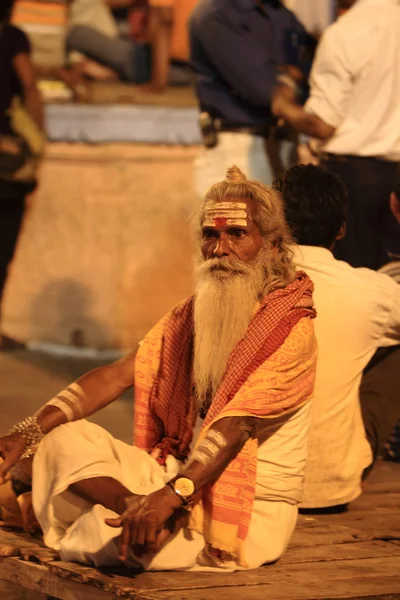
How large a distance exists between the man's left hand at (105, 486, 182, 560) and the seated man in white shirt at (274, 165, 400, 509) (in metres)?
1.14

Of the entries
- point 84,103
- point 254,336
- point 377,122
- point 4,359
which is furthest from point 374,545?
point 84,103

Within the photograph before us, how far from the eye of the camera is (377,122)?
6.03 m

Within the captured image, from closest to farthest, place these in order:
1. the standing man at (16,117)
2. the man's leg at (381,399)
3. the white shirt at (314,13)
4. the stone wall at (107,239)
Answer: the man's leg at (381,399), the standing man at (16,117), the white shirt at (314,13), the stone wall at (107,239)

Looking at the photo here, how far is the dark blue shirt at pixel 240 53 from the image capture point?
21.2ft

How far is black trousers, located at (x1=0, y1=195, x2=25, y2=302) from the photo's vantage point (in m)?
7.42

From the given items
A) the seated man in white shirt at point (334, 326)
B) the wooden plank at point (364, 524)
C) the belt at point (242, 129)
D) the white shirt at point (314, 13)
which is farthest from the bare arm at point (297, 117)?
the wooden plank at point (364, 524)

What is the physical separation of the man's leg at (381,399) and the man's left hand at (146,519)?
148cm

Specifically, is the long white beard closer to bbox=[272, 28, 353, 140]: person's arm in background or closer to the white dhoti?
the white dhoti

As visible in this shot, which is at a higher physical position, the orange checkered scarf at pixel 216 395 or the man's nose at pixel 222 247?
the man's nose at pixel 222 247

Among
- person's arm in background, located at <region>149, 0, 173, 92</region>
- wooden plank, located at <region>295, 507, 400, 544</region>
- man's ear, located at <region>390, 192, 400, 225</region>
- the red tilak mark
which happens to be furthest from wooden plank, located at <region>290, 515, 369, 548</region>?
person's arm in background, located at <region>149, 0, 173, 92</region>

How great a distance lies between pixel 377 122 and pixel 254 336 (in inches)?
89.6

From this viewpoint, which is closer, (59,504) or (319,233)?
(59,504)

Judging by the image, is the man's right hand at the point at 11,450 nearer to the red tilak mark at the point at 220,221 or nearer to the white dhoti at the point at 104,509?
the white dhoti at the point at 104,509

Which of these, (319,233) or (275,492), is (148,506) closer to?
(275,492)
